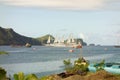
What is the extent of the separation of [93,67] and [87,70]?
1211mm

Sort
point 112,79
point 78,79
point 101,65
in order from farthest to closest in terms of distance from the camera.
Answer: point 101,65
point 112,79
point 78,79

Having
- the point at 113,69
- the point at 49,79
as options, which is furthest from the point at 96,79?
the point at 113,69

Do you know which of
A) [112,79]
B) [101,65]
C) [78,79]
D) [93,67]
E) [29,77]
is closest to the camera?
→ [29,77]

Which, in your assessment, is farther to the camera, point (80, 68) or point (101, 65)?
point (80, 68)

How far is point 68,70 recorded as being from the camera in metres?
61.4

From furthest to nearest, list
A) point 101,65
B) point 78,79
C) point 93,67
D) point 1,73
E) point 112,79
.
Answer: point 93,67
point 101,65
point 112,79
point 78,79
point 1,73

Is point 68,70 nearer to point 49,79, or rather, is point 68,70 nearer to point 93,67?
point 93,67

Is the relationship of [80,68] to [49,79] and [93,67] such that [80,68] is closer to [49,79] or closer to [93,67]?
[93,67]

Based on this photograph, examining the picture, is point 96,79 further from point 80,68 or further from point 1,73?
point 80,68

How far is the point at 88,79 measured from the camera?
1308 inches

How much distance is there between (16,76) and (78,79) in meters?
16.8

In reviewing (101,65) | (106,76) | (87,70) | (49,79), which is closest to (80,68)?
(87,70)

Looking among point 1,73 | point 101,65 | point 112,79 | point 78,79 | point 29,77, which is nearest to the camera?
point 1,73

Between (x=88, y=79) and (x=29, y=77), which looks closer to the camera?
(x=29, y=77)
